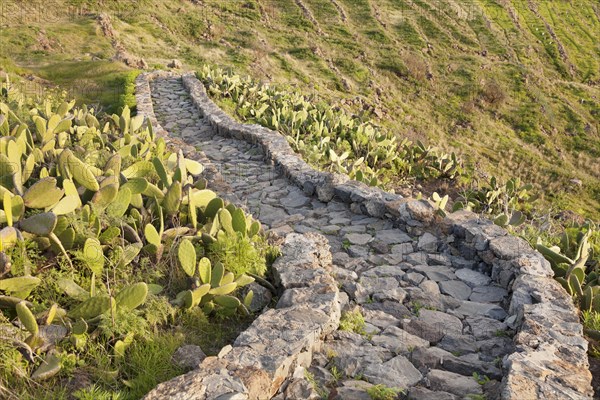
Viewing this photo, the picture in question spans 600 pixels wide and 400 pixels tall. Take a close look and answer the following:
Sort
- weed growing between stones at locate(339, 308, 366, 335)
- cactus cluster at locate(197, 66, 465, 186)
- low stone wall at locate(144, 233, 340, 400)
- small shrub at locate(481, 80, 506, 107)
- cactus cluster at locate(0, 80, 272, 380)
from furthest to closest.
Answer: small shrub at locate(481, 80, 506, 107)
cactus cluster at locate(197, 66, 465, 186)
weed growing between stones at locate(339, 308, 366, 335)
cactus cluster at locate(0, 80, 272, 380)
low stone wall at locate(144, 233, 340, 400)

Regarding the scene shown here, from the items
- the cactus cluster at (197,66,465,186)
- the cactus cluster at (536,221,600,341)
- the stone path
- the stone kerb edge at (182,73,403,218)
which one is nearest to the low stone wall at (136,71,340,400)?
the stone path

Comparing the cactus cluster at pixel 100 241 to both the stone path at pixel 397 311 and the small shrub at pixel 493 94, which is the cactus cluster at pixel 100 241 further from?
the small shrub at pixel 493 94

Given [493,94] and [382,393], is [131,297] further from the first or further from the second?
[493,94]

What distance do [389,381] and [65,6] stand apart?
34742 mm

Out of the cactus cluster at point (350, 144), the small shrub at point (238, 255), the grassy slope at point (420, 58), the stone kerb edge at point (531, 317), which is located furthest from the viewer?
the grassy slope at point (420, 58)

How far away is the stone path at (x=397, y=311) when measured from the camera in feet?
12.4

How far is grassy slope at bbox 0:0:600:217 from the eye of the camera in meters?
22.7

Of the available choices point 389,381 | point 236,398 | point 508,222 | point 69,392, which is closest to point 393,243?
point 508,222

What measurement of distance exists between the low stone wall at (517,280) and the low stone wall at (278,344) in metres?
1.39

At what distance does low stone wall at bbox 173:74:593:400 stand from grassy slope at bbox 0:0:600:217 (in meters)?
11.3

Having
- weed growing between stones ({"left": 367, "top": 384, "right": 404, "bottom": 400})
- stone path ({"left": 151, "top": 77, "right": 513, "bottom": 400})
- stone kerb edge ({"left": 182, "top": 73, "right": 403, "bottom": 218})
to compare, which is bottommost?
stone kerb edge ({"left": 182, "top": 73, "right": 403, "bottom": 218})

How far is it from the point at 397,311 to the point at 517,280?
4.03 ft

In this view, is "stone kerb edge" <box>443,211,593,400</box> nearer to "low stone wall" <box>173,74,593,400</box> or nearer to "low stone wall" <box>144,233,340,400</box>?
"low stone wall" <box>173,74,593,400</box>

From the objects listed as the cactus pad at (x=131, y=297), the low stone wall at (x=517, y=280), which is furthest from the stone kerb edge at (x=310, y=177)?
the cactus pad at (x=131, y=297)
